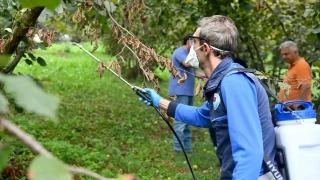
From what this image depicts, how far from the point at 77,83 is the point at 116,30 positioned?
364 inches

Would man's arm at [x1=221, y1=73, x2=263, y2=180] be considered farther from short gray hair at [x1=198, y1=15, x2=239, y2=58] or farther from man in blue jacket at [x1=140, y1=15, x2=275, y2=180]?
short gray hair at [x1=198, y1=15, x2=239, y2=58]

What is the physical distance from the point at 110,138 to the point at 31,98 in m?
6.71

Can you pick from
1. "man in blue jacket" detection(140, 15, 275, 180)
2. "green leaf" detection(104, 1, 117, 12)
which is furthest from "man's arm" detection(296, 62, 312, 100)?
"man in blue jacket" detection(140, 15, 275, 180)

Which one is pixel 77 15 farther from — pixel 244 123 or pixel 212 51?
pixel 244 123

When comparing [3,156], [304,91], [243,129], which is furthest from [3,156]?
[304,91]

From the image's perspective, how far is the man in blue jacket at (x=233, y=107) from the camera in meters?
2.10

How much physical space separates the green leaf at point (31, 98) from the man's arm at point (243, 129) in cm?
158

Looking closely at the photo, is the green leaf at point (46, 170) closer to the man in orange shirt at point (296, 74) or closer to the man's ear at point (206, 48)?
the man's ear at point (206, 48)

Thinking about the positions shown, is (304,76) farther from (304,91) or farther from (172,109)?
(172,109)

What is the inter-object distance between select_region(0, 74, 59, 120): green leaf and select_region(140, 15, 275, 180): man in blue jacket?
1.58m

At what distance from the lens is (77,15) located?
3.32 m

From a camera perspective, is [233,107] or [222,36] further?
[222,36]

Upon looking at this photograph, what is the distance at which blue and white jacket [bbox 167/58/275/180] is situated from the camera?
6.87ft

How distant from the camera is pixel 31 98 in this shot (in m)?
0.57
